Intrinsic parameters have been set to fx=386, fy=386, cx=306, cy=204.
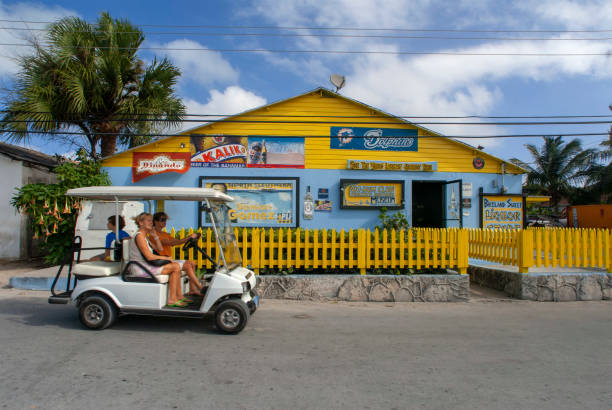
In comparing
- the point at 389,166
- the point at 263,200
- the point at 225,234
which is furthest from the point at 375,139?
the point at 225,234

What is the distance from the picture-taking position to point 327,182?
1271 centimetres

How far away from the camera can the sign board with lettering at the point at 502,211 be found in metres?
13.2

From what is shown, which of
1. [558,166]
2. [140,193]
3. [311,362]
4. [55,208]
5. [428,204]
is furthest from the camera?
[558,166]

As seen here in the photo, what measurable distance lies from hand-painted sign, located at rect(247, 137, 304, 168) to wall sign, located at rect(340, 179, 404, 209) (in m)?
1.72

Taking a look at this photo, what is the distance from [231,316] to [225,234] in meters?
1.30

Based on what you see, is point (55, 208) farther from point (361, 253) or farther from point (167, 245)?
point (361, 253)

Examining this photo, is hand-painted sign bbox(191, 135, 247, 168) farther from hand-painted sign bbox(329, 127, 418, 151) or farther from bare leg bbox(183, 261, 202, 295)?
bare leg bbox(183, 261, 202, 295)

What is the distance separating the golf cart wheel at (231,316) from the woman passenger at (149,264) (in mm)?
656

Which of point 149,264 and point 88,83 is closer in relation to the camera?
point 149,264

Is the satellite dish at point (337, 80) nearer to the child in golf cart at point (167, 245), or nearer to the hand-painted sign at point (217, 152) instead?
the hand-painted sign at point (217, 152)

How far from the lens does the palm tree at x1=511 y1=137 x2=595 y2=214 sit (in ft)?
103

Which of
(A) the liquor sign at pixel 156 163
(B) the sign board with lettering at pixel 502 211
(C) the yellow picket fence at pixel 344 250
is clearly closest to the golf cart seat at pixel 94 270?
(C) the yellow picket fence at pixel 344 250

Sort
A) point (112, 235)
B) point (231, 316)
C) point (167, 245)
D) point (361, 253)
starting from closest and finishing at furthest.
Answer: point (231, 316), point (167, 245), point (112, 235), point (361, 253)

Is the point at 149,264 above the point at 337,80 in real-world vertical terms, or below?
below
